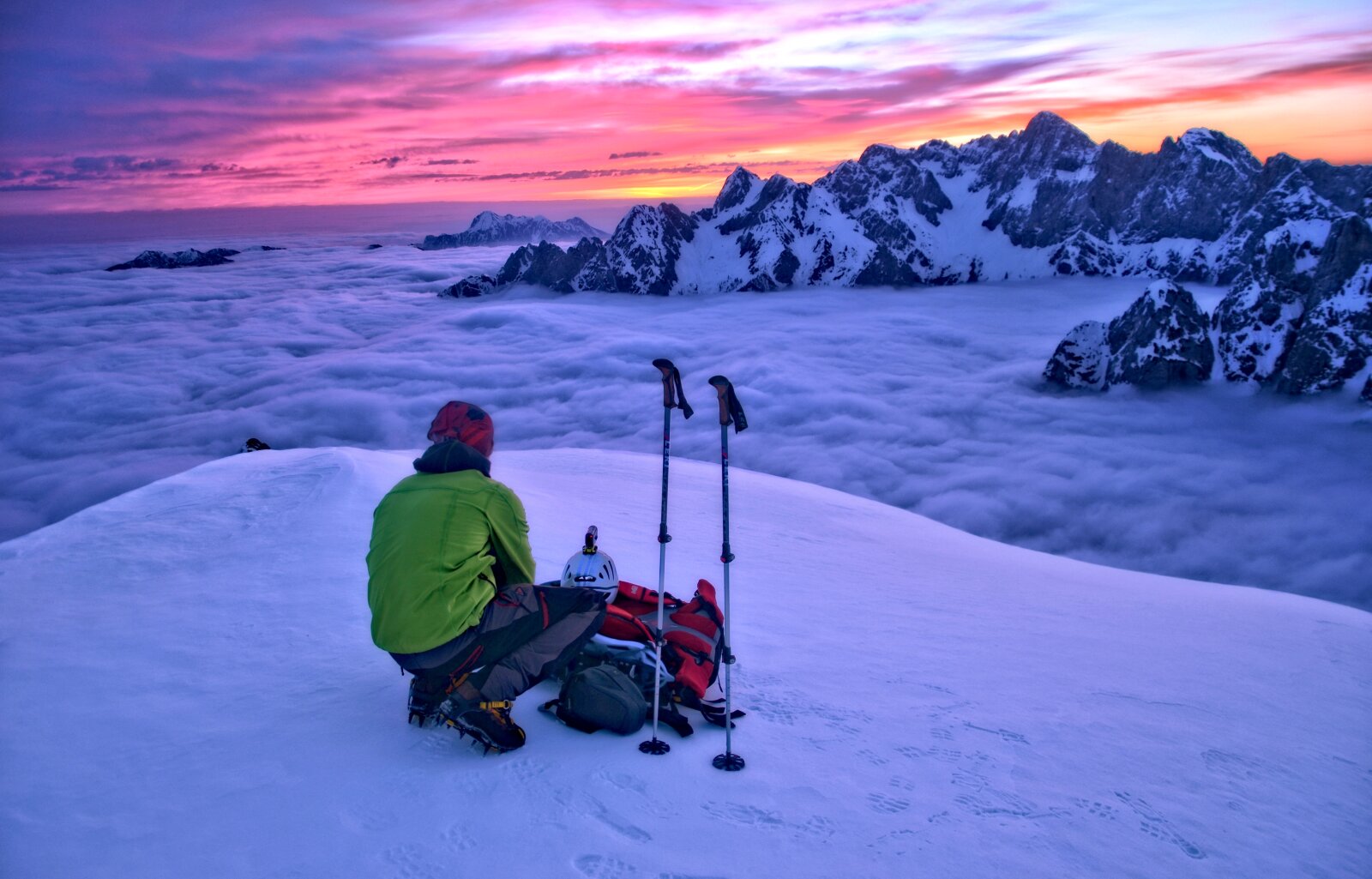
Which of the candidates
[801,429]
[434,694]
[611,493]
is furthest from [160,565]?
[801,429]

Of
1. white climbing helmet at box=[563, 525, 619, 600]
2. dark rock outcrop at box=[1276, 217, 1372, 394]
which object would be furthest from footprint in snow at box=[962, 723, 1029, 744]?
dark rock outcrop at box=[1276, 217, 1372, 394]

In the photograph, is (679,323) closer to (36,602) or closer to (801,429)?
(801,429)

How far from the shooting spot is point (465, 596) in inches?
163

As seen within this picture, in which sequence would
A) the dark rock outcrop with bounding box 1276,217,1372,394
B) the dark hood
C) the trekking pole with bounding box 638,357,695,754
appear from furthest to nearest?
1. the dark rock outcrop with bounding box 1276,217,1372,394
2. the trekking pole with bounding box 638,357,695,754
3. the dark hood

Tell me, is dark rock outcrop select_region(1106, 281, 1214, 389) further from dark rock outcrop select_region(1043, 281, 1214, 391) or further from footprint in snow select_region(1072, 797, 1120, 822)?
footprint in snow select_region(1072, 797, 1120, 822)

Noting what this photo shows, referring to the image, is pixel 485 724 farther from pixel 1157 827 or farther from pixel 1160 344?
pixel 1160 344

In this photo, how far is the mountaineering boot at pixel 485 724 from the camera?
428 cm

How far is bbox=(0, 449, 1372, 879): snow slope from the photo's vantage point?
3.62m

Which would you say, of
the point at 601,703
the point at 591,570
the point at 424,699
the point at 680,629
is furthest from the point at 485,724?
the point at 680,629

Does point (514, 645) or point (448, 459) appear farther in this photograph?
point (514, 645)

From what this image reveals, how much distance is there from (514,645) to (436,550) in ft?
2.83

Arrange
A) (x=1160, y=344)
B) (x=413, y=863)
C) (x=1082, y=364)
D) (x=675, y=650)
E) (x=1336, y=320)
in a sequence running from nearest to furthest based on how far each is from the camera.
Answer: (x=413, y=863)
(x=675, y=650)
(x=1336, y=320)
(x=1160, y=344)
(x=1082, y=364)

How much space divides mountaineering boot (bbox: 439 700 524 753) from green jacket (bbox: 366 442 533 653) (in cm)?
50

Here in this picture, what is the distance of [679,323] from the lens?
186500mm
